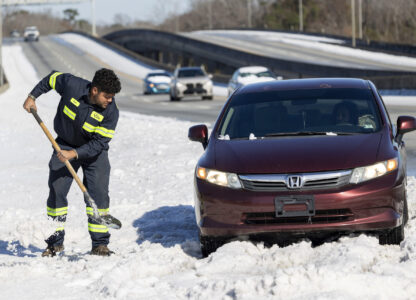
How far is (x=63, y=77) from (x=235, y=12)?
163m

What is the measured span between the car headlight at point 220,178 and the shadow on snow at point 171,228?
0.72m

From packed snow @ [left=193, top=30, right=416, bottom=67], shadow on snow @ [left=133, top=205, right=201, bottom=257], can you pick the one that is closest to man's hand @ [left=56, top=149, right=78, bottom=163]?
shadow on snow @ [left=133, top=205, right=201, bottom=257]

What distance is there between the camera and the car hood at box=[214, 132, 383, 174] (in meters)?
6.60

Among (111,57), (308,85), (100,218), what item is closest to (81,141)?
(100,218)

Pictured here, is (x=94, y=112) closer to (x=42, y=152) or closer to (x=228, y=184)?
(x=228, y=184)

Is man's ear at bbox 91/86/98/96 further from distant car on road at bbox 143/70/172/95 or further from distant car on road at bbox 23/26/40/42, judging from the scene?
distant car on road at bbox 23/26/40/42

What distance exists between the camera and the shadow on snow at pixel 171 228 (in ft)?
25.6

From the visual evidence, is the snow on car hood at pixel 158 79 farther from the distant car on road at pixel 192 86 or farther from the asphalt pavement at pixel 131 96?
the distant car on road at pixel 192 86

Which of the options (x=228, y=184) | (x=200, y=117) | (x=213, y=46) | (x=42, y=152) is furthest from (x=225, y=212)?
(x=213, y=46)

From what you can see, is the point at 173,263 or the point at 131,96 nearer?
the point at 173,263

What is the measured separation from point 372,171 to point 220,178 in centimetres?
114

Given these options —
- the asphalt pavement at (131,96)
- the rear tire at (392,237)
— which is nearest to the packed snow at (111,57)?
the asphalt pavement at (131,96)

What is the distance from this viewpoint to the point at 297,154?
6.80 meters

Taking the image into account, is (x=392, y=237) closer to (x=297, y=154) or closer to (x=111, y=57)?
(x=297, y=154)
